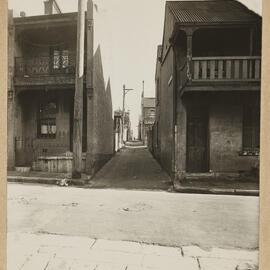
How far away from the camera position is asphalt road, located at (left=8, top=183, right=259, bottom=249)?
16.2ft

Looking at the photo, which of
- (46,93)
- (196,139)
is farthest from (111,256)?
(46,93)

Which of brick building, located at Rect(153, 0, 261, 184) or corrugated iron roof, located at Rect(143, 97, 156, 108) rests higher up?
corrugated iron roof, located at Rect(143, 97, 156, 108)

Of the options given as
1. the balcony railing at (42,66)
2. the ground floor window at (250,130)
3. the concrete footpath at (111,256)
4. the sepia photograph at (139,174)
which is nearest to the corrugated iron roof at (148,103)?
the sepia photograph at (139,174)

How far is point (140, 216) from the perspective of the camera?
618 cm

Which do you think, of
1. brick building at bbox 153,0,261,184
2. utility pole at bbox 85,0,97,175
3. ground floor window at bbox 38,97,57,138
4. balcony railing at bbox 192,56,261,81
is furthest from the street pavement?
ground floor window at bbox 38,97,57,138

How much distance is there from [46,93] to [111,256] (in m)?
11.5

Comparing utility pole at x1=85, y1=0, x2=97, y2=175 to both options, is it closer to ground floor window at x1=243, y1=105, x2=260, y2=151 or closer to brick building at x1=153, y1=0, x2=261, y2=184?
brick building at x1=153, y1=0, x2=261, y2=184

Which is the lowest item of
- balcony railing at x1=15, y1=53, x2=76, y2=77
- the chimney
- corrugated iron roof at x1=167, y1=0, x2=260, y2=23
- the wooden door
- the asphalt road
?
the asphalt road

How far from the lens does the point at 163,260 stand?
3904 mm

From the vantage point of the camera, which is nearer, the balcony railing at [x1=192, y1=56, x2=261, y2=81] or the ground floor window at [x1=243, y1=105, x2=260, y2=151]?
the balcony railing at [x1=192, y1=56, x2=261, y2=81]

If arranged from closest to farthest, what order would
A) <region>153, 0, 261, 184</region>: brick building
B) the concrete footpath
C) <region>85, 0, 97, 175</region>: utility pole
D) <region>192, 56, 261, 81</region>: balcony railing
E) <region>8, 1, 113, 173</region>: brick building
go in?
1. the concrete footpath
2. <region>192, 56, 261, 81</region>: balcony railing
3. <region>153, 0, 261, 184</region>: brick building
4. <region>85, 0, 97, 175</region>: utility pole
5. <region>8, 1, 113, 173</region>: brick building

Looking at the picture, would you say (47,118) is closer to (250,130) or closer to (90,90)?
(90,90)

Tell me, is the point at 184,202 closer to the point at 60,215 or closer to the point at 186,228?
the point at 186,228

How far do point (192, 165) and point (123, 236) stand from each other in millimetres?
7046
